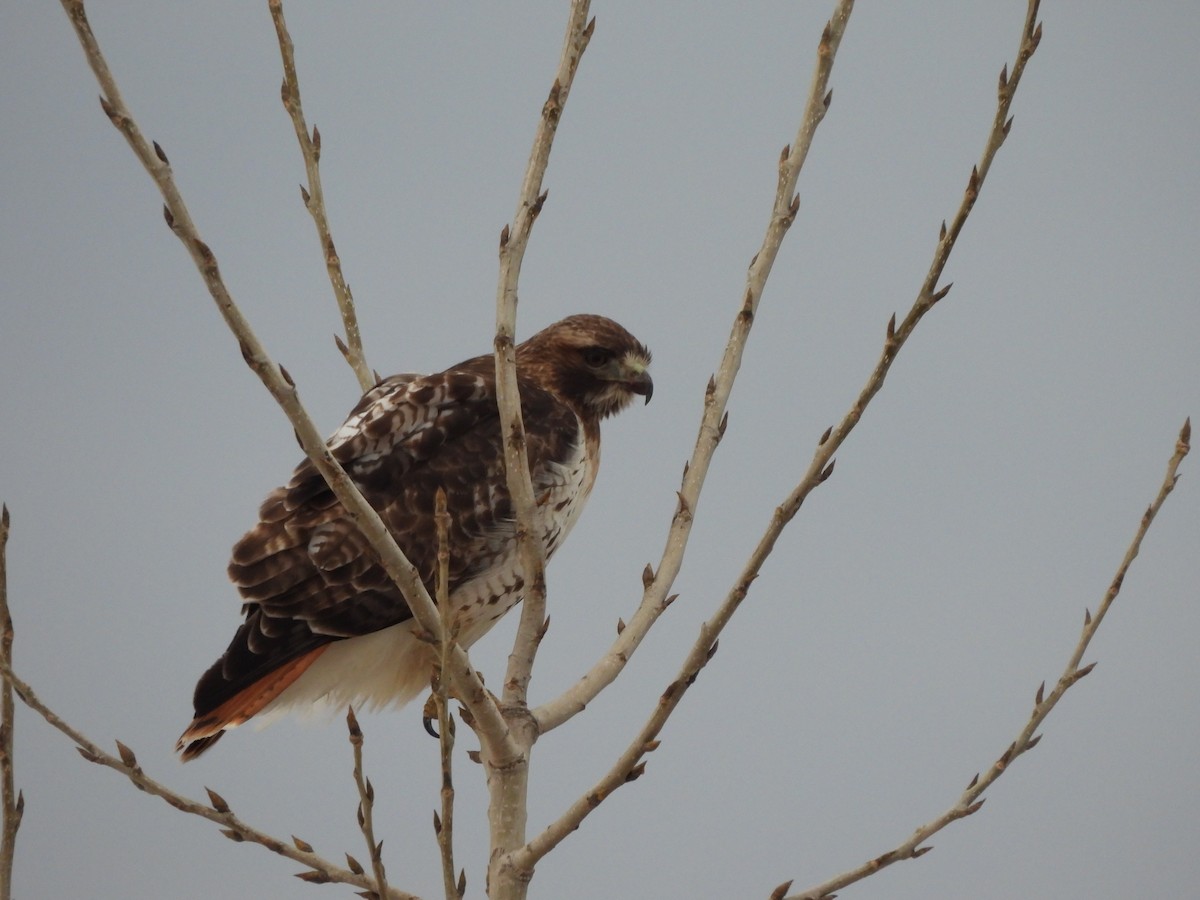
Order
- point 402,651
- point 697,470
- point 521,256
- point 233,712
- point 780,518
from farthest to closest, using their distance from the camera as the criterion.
Result: point 402,651 → point 233,712 → point 697,470 → point 521,256 → point 780,518

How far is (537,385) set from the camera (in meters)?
5.08

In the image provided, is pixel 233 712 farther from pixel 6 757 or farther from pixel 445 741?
pixel 445 741

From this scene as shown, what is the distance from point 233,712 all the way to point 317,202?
1.59 m

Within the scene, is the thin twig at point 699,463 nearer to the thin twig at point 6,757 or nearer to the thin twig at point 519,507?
the thin twig at point 519,507

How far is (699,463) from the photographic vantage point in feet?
12.3

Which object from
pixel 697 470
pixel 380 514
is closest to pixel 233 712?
pixel 380 514

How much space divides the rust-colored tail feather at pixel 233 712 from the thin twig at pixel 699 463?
3.04ft

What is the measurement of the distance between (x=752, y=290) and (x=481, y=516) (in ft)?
4.20

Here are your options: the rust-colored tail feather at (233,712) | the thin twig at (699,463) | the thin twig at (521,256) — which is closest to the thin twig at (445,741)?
the thin twig at (521,256)

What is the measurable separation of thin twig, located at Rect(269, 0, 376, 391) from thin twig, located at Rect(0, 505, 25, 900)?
1.48 meters

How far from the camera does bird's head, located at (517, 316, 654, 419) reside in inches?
205

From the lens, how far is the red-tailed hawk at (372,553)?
4082mm

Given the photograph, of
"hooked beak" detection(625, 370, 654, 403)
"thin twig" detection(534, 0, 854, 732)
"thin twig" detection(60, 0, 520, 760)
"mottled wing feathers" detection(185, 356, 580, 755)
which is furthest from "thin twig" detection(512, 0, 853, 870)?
"hooked beak" detection(625, 370, 654, 403)

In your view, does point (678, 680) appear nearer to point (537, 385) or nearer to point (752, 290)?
point (752, 290)
